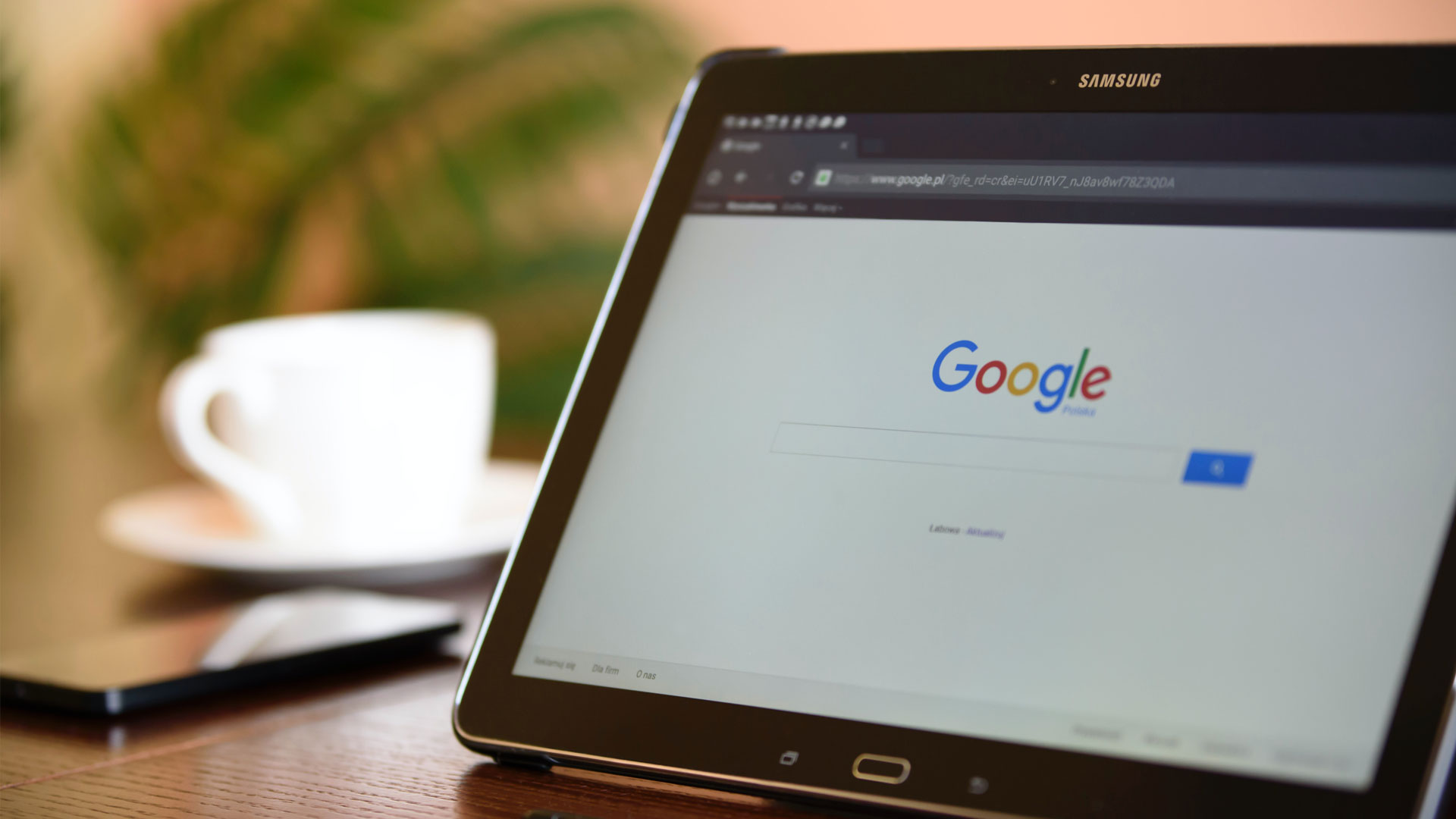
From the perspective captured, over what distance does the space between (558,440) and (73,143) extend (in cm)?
128

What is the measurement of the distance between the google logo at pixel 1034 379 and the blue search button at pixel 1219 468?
0.03 m

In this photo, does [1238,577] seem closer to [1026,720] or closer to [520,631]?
[1026,720]

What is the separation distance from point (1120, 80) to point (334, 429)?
1.49 feet

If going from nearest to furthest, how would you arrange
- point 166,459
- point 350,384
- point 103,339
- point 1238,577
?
point 1238,577
point 350,384
point 166,459
point 103,339

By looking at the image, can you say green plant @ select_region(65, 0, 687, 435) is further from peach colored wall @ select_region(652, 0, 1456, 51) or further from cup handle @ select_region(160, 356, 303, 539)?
cup handle @ select_region(160, 356, 303, 539)

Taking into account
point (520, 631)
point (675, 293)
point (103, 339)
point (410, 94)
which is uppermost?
point (410, 94)

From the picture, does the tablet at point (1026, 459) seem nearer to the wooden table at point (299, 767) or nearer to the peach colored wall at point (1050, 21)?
the wooden table at point (299, 767)

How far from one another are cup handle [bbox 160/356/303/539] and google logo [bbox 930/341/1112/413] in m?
0.43

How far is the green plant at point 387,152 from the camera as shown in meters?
1.33

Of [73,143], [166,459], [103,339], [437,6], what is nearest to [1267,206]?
[166,459]

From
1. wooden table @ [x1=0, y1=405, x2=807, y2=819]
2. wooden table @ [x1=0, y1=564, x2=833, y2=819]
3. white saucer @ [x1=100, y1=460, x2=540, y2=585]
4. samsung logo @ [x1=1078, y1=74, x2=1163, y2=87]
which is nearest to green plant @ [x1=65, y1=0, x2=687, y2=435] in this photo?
white saucer @ [x1=100, y1=460, x2=540, y2=585]

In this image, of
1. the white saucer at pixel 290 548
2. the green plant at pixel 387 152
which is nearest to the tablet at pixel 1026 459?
the white saucer at pixel 290 548

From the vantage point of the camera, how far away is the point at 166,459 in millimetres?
1027

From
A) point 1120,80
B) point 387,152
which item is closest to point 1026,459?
point 1120,80
